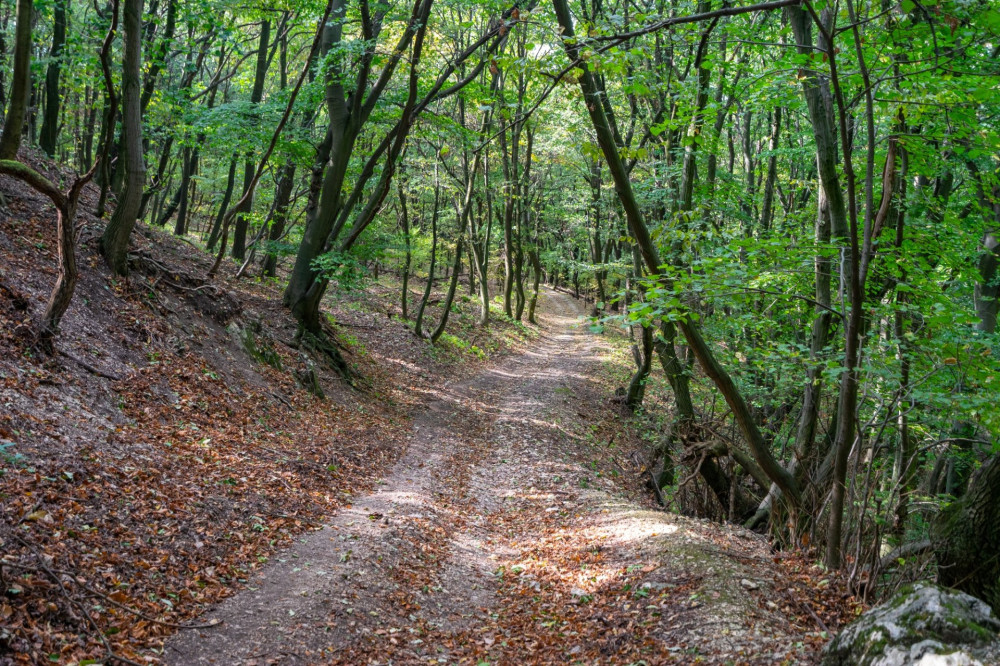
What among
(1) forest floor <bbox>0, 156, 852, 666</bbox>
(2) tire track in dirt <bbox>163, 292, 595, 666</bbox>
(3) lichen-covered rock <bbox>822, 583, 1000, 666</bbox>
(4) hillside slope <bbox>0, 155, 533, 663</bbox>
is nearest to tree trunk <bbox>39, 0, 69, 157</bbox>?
(4) hillside slope <bbox>0, 155, 533, 663</bbox>

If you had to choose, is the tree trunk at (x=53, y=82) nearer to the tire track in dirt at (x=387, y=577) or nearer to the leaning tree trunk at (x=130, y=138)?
the leaning tree trunk at (x=130, y=138)

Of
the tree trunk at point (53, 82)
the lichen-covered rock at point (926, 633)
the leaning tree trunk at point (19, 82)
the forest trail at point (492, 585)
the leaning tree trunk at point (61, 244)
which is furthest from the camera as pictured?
the tree trunk at point (53, 82)

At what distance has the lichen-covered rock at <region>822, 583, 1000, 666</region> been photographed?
312cm

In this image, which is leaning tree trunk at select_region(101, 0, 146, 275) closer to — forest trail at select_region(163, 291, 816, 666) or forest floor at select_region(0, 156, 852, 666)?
forest floor at select_region(0, 156, 852, 666)

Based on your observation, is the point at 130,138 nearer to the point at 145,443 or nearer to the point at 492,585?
the point at 145,443

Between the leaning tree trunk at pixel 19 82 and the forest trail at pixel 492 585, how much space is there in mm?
6659

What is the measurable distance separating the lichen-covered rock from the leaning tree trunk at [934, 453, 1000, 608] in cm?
107

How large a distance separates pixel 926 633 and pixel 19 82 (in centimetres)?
1083

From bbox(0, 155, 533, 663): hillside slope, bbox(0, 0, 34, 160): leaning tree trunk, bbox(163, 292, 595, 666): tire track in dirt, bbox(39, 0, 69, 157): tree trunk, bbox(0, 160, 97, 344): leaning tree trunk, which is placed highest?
bbox(39, 0, 69, 157): tree trunk

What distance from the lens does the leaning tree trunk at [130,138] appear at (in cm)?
927

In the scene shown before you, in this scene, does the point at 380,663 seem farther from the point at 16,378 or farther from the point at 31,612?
the point at 16,378

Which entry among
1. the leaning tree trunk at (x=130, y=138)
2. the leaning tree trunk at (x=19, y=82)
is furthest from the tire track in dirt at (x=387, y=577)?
the leaning tree trunk at (x=19, y=82)

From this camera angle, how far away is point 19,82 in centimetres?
806

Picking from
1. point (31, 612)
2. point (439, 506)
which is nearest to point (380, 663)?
point (31, 612)
